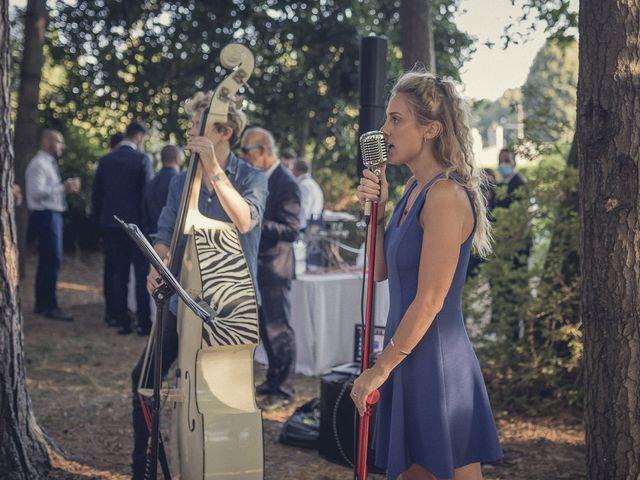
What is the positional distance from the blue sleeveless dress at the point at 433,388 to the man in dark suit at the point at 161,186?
5.77 meters

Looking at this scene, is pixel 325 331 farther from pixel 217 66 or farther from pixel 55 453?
pixel 217 66

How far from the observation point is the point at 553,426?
18.7 feet

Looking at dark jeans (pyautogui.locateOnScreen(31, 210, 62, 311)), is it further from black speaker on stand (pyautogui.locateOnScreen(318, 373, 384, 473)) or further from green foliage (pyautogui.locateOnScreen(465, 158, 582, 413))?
black speaker on stand (pyautogui.locateOnScreen(318, 373, 384, 473))

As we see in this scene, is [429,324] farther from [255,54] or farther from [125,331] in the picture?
[255,54]

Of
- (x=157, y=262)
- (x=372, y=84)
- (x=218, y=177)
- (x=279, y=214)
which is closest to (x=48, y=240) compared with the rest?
(x=279, y=214)

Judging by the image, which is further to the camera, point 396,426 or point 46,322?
point 46,322

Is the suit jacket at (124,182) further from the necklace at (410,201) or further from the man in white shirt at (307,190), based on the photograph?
the necklace at (410,201)

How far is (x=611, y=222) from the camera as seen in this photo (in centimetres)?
365

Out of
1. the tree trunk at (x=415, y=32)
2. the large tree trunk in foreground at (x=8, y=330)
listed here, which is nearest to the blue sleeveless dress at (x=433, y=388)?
the large tree trunk in foreground at (x=8, y=330)

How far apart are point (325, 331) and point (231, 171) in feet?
11.0

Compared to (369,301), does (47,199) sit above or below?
above

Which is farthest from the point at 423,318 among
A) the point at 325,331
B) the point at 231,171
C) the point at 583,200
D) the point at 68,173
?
the point at 68,173

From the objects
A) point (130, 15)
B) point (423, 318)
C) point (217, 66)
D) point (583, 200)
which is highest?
point (130, 15)

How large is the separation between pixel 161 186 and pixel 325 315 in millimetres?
A: 2260
